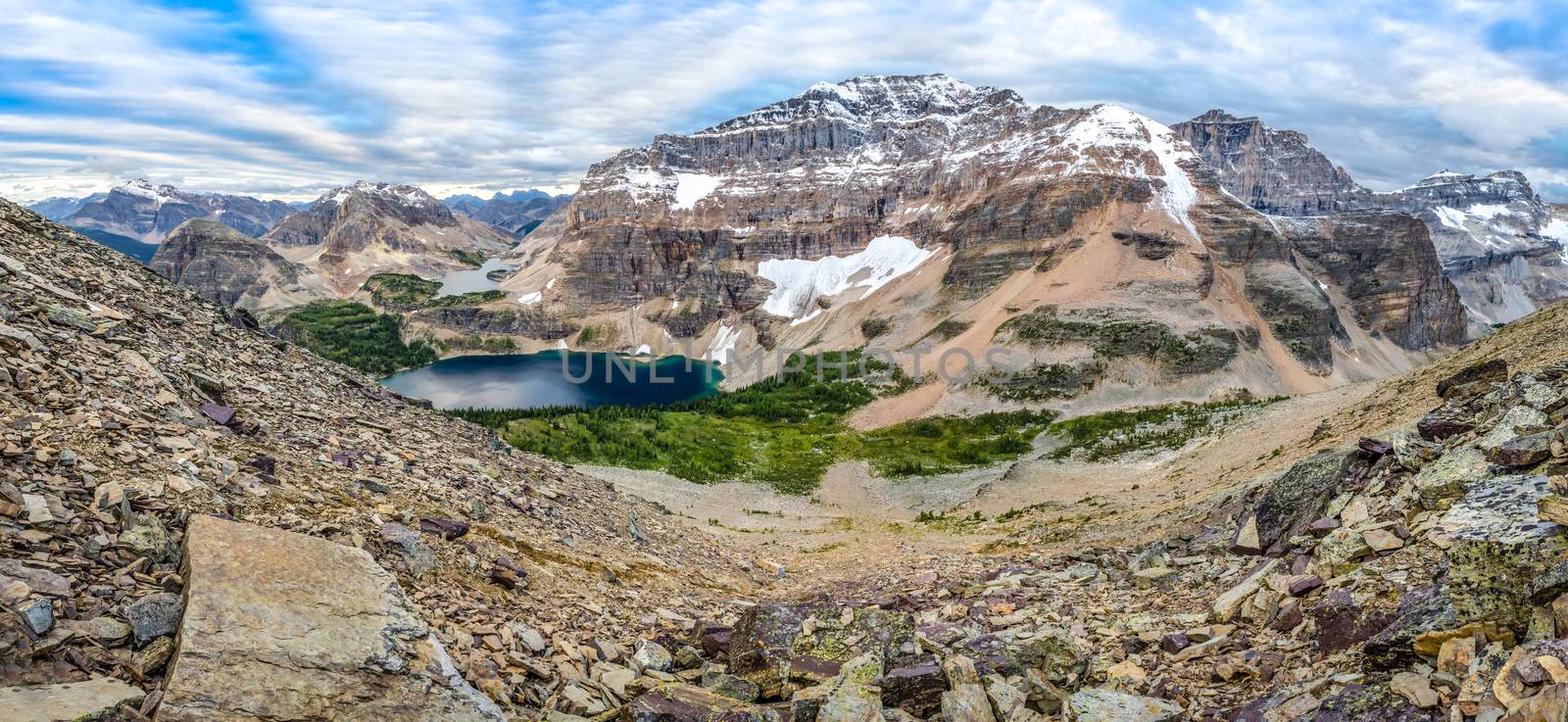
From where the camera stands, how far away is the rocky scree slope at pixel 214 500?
27.2 ft

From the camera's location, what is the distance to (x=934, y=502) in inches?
2244

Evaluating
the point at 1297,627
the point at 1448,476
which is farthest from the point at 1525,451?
the point at 1297,627

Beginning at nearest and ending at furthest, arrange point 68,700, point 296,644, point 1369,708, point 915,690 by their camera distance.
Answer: point 68,700 < point 1369,708 < point 296,644 < point 915,690

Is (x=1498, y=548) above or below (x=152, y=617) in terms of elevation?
above

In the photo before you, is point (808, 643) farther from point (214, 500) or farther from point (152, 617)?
point (214, 500)

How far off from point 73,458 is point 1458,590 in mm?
18445

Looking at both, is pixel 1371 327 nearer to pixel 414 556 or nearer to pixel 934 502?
pixel 934 502

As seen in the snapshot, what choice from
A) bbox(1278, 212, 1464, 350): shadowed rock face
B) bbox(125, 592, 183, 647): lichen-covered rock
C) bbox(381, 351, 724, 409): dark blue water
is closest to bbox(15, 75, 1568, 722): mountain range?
bbox(125, 592, 183, 647): lichen-covered rock

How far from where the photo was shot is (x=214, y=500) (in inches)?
437

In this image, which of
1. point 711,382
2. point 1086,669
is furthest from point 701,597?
point 711,382

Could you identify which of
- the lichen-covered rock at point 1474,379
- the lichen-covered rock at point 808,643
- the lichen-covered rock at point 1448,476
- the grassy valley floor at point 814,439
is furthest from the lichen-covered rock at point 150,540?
the grassy valley floor at point 814,439

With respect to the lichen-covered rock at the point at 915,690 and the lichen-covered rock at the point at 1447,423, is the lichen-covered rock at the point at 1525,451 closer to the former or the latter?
the lichen-covered rock at the point at 1447,423

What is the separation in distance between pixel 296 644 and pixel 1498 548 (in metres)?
14.9

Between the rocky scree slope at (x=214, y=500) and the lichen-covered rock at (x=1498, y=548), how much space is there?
37.8 ft
